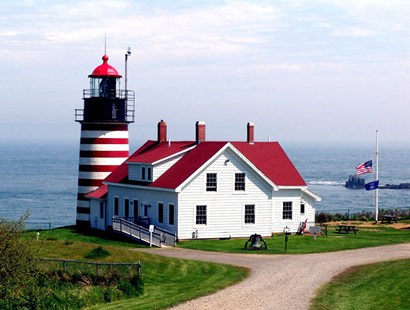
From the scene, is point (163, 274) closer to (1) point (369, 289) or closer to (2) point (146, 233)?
(1) point (369, 289)

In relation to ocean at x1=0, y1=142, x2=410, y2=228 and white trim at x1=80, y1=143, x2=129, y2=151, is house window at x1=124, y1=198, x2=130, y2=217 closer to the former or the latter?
white trim at x1=80, y1=143, x2=129, y2=151

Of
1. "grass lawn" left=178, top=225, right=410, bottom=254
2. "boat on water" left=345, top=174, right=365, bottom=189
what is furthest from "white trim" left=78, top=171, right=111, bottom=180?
"boat on water" left=345, top=174, right=365, bottom=189

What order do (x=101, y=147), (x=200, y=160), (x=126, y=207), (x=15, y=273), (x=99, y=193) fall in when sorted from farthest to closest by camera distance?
(x=101, y=147) → (x=99, y=193) → (x=126, y=207) → (x=200, y=160) → (x=15, y=273)

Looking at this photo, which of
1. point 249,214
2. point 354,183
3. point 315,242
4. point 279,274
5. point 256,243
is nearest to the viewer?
point 279,274

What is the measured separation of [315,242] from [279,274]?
1250 cm

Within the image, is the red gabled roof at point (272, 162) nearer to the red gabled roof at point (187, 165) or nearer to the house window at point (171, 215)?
the red gabled roof at point (187, 165)

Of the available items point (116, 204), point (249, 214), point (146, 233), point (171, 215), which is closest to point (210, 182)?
point (171, 215)

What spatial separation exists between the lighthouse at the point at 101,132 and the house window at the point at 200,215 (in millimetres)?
11270

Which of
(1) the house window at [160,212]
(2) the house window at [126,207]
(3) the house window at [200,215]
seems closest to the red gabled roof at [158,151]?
(2) the house window at [126,207]

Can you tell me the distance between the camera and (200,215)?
50.4 m

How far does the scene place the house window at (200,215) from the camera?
5028cm

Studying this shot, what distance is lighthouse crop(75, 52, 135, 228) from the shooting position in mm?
59094

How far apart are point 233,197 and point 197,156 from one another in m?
3.19

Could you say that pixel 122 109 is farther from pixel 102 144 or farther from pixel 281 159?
pixel 281 159
